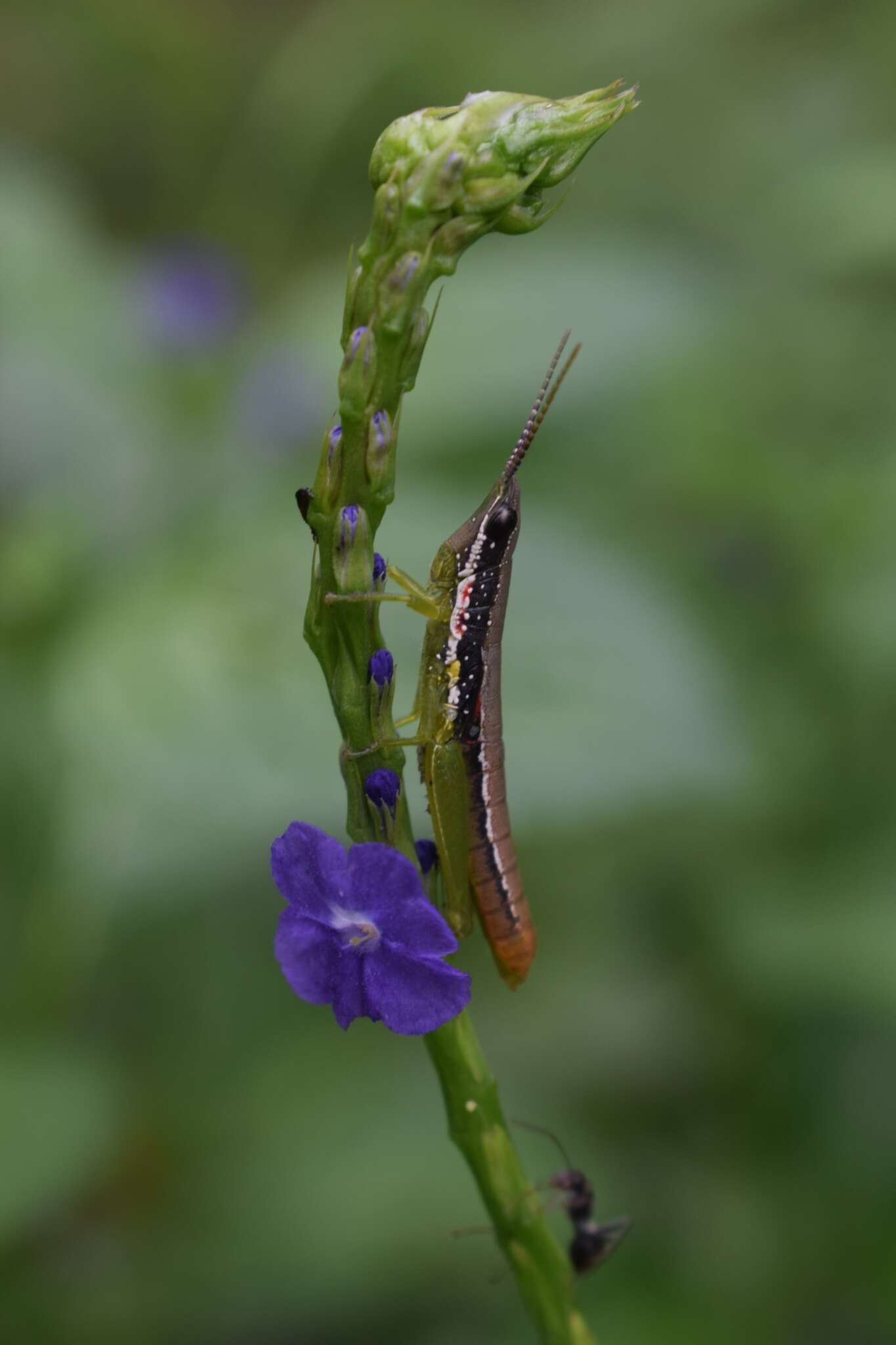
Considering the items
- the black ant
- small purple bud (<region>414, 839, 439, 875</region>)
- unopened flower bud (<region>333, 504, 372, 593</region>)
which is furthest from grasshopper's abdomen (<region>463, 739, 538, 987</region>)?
unopened flower bud (<region>333, 504, 372, 593</region>)

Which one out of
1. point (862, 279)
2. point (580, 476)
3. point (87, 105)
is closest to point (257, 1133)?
point (580, 476)

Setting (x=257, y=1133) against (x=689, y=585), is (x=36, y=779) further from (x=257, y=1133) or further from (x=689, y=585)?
(x=689, y=585)

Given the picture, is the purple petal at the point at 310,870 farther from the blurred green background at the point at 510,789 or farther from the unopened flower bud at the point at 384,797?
the blurred green background at the point at 510,789

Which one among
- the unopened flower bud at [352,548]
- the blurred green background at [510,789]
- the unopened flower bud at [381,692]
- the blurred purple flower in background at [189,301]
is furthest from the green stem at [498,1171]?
the blurred purple flower in background at [189,301]

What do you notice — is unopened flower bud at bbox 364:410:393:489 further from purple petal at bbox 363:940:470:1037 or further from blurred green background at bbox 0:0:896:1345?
blurred green background at bbox 0:0:896:1345

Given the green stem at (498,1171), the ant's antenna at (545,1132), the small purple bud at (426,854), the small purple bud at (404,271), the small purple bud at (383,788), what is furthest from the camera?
the ant's antenna at (545,1132)

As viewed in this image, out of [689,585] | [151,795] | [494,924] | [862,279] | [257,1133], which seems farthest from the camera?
[862,279]

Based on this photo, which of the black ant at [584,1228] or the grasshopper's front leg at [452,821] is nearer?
the grasshopper's front leg at [452,821]
